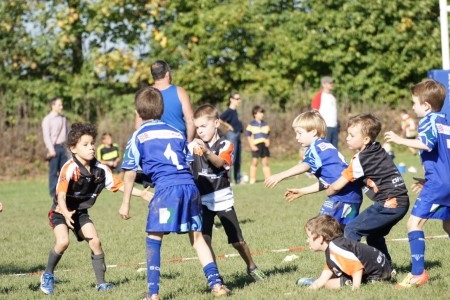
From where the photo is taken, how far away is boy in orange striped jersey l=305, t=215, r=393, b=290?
8109 mm

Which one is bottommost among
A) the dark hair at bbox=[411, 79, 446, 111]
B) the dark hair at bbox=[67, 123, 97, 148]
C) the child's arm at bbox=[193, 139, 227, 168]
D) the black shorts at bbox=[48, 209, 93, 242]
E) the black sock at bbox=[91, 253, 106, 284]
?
the black sock at bbox=[91, 253, 106, 284]

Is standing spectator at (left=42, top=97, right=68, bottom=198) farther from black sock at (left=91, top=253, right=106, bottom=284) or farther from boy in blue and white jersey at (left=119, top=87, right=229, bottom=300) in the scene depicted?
boy in blue and white jersey at (left=119, top=87, right=229, bottom=300)

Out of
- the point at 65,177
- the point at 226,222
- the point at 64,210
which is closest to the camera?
the point at 64,210

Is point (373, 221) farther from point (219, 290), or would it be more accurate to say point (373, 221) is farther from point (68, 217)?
point (68, 217)

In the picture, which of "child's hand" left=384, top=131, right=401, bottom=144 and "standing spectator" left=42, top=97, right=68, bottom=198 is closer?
"child's hand" left=384, top=131, right=401, bottom=144

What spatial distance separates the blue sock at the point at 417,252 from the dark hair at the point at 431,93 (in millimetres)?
1067

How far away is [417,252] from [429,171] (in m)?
0.68

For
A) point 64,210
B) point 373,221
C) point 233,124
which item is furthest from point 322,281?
point 233,124

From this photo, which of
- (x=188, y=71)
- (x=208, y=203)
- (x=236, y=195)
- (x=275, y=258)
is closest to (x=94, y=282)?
(x=208, y=203)

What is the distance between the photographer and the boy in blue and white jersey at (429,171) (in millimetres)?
8000

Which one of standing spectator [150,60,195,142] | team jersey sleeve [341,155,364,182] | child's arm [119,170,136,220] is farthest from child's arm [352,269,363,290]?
standing spectator [150,60,195,142]

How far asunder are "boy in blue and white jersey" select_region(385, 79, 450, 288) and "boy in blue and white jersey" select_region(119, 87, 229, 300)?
1597 millimetres

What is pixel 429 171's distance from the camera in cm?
816

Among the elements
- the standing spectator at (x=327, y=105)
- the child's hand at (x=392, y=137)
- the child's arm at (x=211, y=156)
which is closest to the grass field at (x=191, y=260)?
the child's arm at (x=211, y=156)
